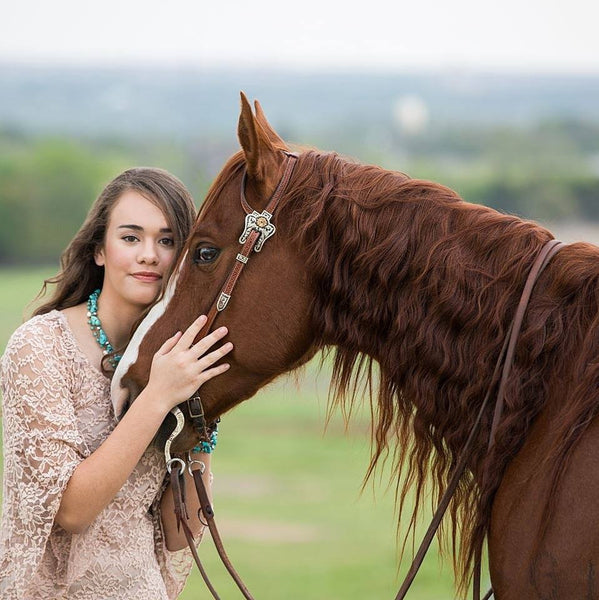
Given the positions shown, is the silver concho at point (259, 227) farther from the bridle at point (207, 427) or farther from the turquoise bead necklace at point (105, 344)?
the turquoise bead necklace at point (105, 344)

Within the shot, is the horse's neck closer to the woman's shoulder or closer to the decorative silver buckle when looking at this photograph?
the decorative silver buckle

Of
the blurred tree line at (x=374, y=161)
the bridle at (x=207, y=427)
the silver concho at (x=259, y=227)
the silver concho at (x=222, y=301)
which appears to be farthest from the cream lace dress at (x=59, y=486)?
the blurred tree line at (x=374, y=161)

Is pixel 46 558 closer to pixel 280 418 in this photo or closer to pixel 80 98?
pixel 280 418

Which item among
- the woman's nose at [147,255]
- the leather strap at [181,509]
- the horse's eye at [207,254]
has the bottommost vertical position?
the leather strap at [181,509]

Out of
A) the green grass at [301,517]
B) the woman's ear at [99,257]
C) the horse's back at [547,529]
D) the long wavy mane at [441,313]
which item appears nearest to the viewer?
the horse's back at [547,529]

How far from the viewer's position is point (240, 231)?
2.41 meters

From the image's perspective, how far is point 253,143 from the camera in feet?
7.66

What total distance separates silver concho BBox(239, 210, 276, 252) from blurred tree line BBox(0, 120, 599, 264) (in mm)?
20170

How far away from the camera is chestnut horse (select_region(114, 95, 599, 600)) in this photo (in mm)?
1990

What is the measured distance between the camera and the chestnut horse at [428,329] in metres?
1.99

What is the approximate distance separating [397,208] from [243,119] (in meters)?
0.46

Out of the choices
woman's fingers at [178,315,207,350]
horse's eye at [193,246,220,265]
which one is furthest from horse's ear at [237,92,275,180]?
woman's fingers at [178,315,207,350]

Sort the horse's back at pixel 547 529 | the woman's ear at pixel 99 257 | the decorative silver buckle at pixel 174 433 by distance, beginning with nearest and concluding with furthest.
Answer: the horse's back at pixel 547 529
the decorative silver buckle at pixel 174 433
the woman's ear at pixel 99 257

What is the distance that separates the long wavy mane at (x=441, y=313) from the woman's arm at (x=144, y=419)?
0.33 metres
